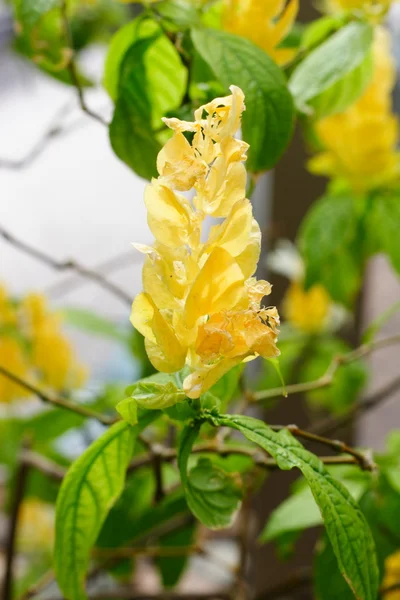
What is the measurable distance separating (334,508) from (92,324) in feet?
2.00

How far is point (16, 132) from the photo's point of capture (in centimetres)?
143

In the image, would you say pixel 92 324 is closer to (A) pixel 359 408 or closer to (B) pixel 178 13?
(A) pixel 359 408

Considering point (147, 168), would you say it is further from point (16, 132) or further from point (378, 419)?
point (16, 132)

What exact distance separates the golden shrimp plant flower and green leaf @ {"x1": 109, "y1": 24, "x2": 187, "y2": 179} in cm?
13

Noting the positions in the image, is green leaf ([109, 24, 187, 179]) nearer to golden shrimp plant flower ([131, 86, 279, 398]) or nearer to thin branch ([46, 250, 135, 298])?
golden shrimp plant flower ([131, 86, 279, 398])

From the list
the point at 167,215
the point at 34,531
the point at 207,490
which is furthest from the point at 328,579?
the point at 34,531

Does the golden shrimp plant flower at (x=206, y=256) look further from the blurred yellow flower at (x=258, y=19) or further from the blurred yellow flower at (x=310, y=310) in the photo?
the blurred yellow flower at (x=310, y=310)

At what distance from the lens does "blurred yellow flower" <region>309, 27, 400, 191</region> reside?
580mm

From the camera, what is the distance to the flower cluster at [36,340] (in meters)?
0.73

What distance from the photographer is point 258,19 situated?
1.26 feet

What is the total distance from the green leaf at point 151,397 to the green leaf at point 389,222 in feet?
1.10

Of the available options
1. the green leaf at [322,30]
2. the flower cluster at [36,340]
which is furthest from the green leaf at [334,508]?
the flower cluster at [36,340]

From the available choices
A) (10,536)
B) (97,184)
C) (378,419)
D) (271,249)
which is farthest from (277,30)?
(97,184)

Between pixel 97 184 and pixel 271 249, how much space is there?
0.44 m
